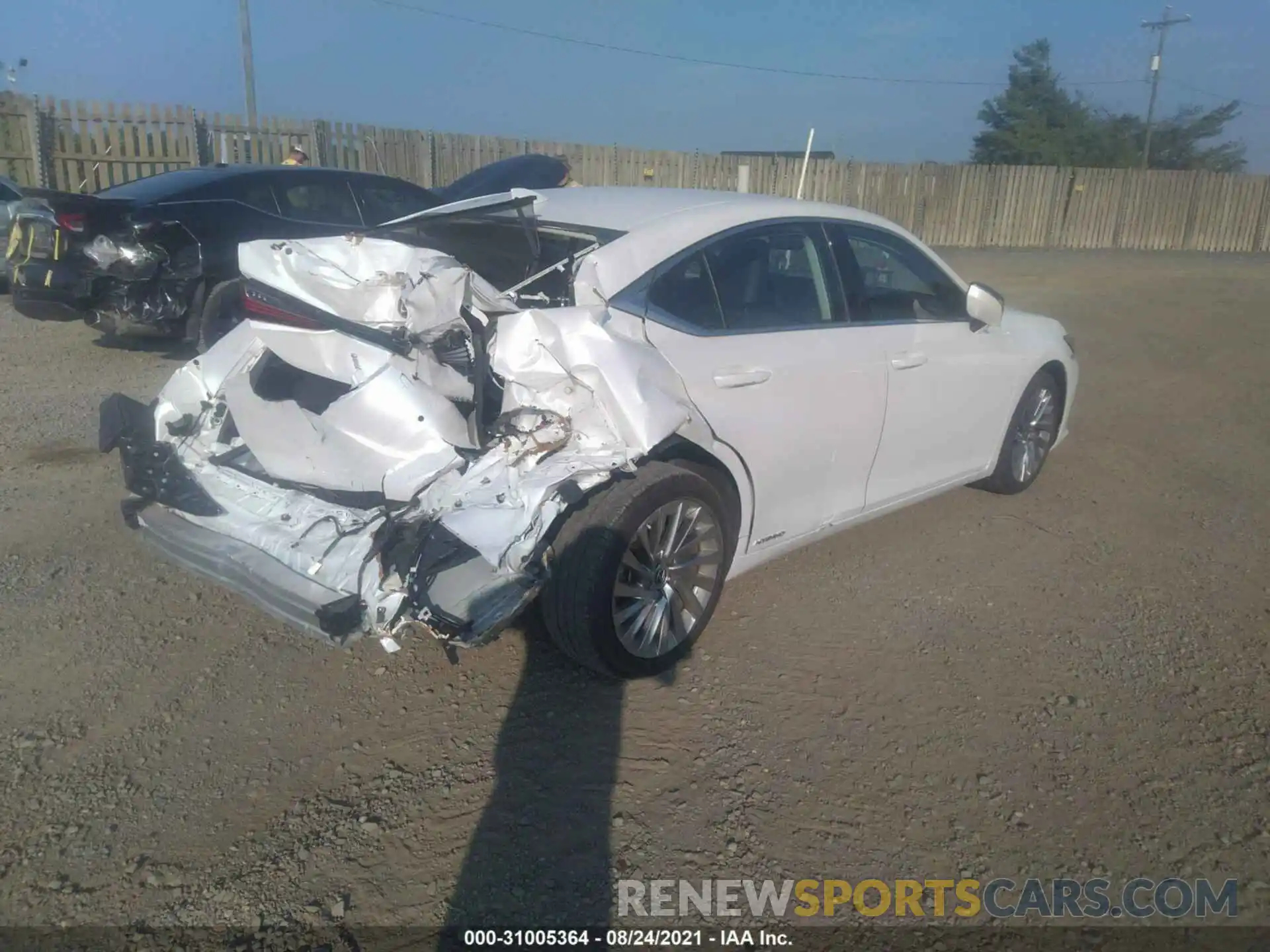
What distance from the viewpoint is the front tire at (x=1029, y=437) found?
579cm

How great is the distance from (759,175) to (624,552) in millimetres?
18486

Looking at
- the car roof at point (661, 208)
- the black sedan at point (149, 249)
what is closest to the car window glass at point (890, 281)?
the car roof at point (661, 208)

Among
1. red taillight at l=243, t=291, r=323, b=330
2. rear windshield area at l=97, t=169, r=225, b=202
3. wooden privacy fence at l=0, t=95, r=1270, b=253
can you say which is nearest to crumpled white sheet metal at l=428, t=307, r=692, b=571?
red taillight at l=243, t=291, r=323, b=330

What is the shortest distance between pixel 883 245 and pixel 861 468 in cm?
115

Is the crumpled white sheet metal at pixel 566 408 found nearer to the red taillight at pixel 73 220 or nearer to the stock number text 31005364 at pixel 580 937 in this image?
the stock number text 31005364 at pixel 580 937

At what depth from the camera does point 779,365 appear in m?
4.12

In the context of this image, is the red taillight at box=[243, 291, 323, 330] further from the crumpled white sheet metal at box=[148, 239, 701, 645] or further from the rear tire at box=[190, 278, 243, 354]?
the rear tire at box=[190, 278, 243, 354]

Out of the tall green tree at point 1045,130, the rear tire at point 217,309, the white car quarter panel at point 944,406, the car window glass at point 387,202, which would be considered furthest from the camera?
the tall green tree at point 1045,130

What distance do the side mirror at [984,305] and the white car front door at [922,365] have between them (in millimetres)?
85

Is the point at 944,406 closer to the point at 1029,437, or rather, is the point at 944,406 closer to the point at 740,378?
the point at 1029,437

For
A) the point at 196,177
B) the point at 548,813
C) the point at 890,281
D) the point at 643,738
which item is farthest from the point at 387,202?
the point at 548,813

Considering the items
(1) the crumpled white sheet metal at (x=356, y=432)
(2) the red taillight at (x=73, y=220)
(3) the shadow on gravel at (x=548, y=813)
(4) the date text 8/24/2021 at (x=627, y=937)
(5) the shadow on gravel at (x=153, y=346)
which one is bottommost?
(4) the date text 8/24/2021 at (x=627, y=937)

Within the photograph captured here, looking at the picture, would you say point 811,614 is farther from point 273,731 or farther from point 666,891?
point 273,731

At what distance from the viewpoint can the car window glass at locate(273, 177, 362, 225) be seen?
8922mm
